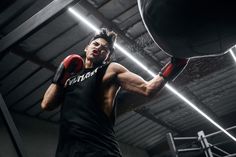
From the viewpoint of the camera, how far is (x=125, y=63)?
5.68 metres

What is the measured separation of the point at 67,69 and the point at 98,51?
0.26 metres

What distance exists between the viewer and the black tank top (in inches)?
64.7

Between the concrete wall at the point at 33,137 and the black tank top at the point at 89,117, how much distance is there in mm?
3887

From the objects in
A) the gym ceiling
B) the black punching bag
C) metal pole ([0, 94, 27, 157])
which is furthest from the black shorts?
metal pole ([0, 94, 27, 157])

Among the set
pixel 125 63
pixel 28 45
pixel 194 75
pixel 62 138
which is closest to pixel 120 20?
pixel 125 63

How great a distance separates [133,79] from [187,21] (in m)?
0.64

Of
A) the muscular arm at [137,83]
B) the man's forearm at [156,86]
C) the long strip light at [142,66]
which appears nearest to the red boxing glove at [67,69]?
the muscular arm at [137,83]

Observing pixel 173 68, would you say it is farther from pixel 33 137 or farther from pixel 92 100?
pixel 33 137

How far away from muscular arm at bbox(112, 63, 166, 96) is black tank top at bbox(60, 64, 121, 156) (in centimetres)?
11

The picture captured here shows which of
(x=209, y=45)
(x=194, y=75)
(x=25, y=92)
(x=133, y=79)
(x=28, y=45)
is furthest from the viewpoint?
(x=194, y=75)

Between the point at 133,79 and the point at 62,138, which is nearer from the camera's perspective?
the point at 62,138

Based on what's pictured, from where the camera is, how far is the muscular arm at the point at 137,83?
179 centimetres

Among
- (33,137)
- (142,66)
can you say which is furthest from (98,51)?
(33,137)

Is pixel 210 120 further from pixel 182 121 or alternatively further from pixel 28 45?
pixel 28 45
